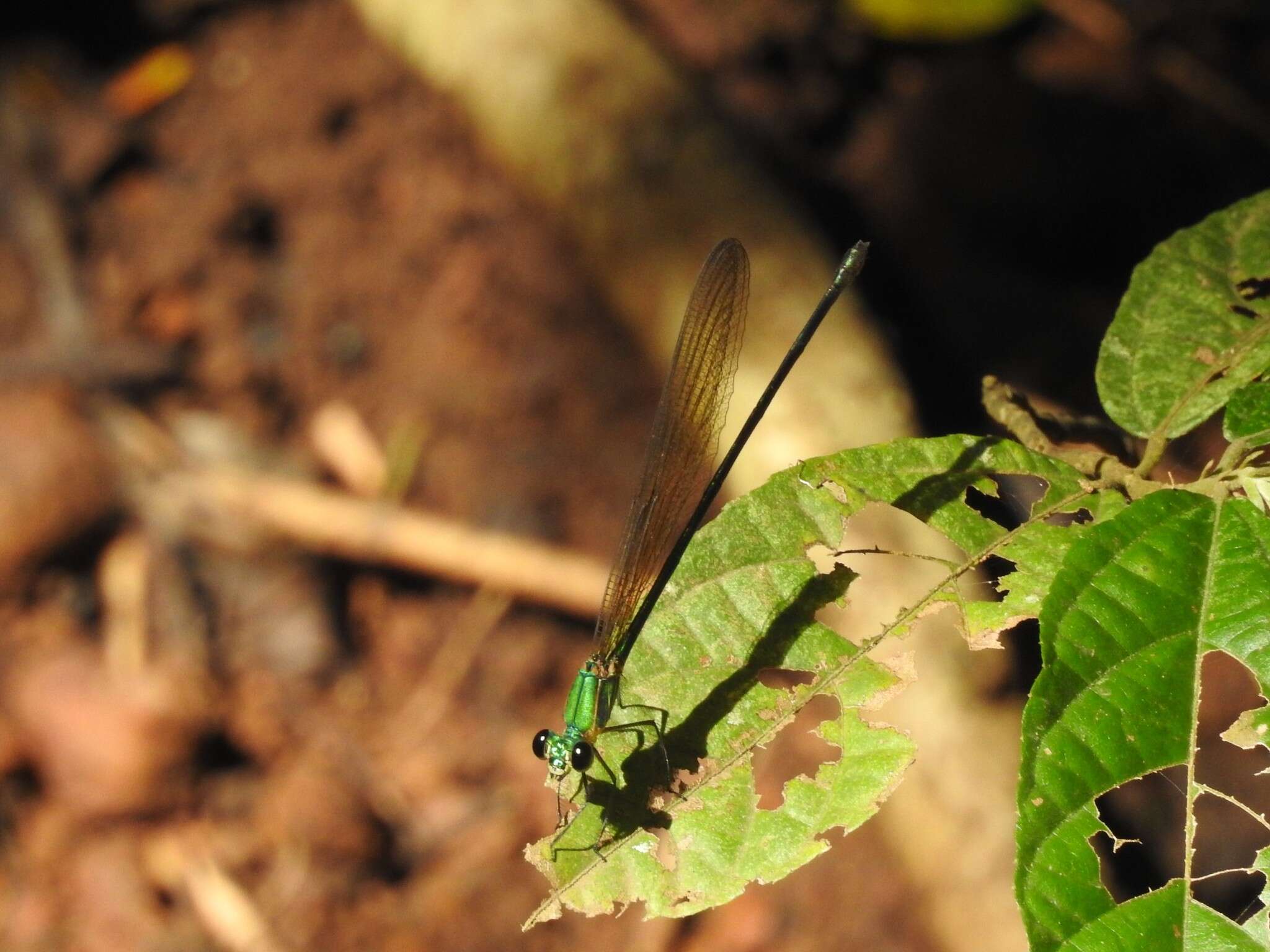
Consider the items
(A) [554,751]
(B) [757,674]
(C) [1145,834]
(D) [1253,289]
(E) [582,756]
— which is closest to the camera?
(B) [757,674]


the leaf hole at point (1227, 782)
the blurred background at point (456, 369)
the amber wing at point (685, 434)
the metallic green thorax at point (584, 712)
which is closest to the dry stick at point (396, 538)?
the blurred background at point (456, 369)

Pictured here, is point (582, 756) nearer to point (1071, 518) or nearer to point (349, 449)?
point (1071, 518)

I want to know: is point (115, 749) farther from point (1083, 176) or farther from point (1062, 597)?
point (1083, 176)

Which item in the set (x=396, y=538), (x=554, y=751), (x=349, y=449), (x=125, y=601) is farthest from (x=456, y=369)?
(x=554, y=751)

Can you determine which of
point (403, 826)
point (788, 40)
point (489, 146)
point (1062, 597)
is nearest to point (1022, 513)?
point (1062, 597)

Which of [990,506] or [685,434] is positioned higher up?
[685,434]
